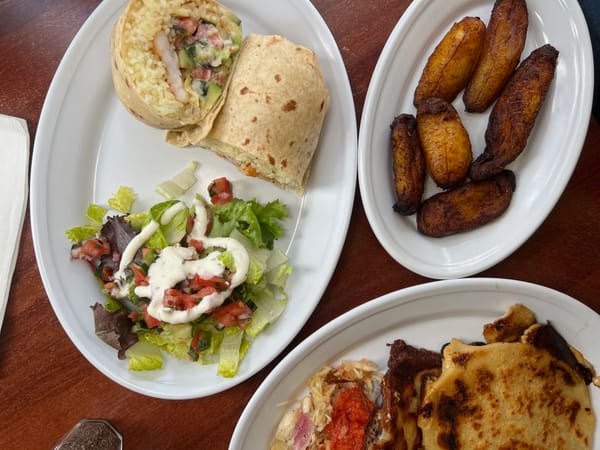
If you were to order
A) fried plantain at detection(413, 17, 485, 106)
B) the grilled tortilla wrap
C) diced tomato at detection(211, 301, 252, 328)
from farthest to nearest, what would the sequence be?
diced tomato at detection(211, 301, 252, 328) < fried plantain at detection(413, 17, 485, 106) < the grilled tortilla wrap

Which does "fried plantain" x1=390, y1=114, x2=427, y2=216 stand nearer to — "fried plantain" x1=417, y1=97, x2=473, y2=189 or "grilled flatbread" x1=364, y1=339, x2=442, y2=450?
"fried plantain" x1=417, y1=97, x2=473, y2=189

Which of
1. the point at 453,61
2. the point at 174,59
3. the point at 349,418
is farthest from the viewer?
the point at 349,418

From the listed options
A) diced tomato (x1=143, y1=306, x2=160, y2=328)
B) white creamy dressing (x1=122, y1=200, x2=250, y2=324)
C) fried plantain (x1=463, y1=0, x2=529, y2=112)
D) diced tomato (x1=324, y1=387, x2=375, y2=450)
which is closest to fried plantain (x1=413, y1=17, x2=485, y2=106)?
fried plantain (x1=463, y1=0, x2=529, y2=112)

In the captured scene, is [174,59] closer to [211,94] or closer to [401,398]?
[211,94]

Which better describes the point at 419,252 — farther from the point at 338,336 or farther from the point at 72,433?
the point at 72,433

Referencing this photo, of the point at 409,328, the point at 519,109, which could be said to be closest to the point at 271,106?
the point at 519,109

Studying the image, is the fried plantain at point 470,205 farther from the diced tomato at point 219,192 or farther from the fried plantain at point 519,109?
the diced tomato at point 219,192
